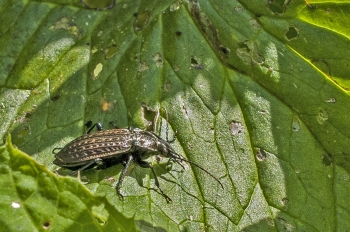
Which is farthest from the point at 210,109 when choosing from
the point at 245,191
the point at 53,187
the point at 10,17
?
the point at 10,17

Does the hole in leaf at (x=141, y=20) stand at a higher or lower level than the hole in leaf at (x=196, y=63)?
higher

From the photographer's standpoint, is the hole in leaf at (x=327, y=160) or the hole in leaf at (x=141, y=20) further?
the hole in leaf at (x=141, y=20)

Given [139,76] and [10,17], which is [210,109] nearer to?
[139,76]

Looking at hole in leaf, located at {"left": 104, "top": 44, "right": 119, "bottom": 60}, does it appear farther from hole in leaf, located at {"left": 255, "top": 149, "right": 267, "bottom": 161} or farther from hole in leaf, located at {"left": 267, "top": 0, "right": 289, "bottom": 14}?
hole in leaf, located at {"left": 255, "top": 149, "right": 267, "bottom": 161}

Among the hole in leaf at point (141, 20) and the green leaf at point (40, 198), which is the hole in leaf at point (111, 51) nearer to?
the hole in leaf at point (141, 20)

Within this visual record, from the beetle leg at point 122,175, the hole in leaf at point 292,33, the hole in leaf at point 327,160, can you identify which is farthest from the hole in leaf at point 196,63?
the hole in leaf at point 327,160

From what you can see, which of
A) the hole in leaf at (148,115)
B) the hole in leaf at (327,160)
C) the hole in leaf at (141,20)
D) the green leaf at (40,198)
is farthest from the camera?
the hole in leaf at (141,20)
